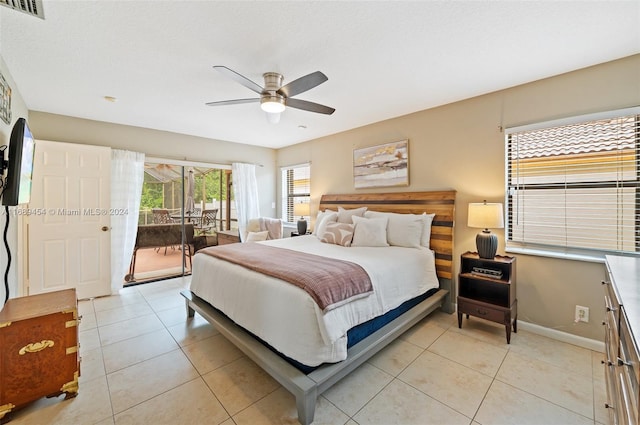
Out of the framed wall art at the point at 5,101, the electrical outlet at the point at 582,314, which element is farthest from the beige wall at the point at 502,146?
the framed wall art at the point at 5,101

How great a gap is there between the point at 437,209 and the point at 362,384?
2202 mm

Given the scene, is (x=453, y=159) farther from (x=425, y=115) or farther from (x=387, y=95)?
(x=387, y=95)

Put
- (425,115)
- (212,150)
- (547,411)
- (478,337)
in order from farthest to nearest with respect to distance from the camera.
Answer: (212,150)
(425,115)
(478,337)
(547,411)

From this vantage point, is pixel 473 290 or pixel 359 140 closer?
pixel 473 290

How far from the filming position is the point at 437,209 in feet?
10.8

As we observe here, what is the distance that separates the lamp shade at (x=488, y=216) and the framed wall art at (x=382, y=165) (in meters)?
1.12

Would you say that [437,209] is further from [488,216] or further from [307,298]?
[307,298]

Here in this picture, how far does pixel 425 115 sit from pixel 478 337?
8.74 ft

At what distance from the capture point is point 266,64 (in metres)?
2.31

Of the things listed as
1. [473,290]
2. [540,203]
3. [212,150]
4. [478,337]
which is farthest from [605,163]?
[212,150]

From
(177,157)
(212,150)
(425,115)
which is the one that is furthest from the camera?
(212,150)

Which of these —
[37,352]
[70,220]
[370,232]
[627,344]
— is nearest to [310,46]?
[370,232]

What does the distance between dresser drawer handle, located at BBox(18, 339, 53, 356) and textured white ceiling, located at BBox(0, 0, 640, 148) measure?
7.02 ft

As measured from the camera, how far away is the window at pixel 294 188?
5395 millimetres
